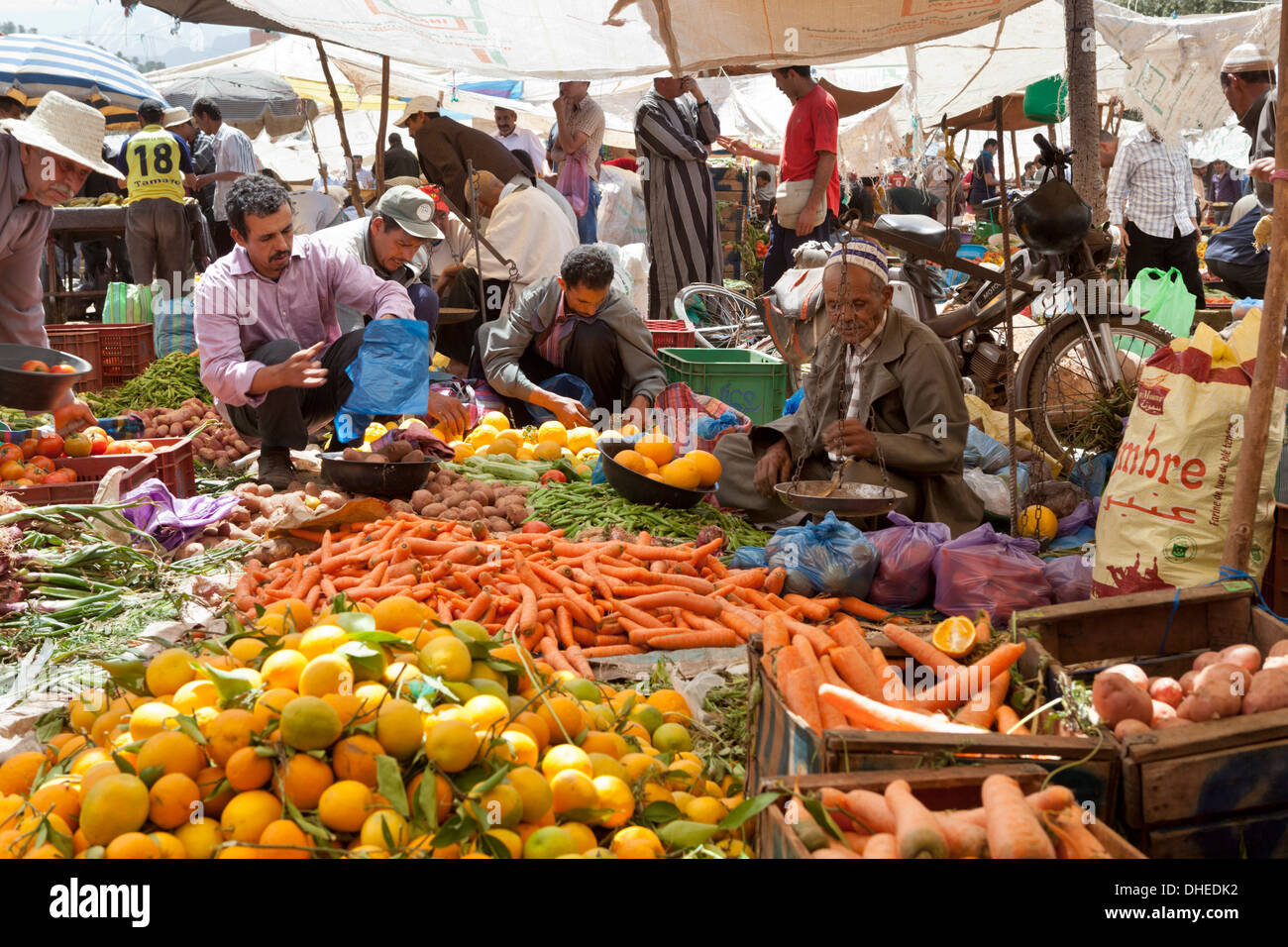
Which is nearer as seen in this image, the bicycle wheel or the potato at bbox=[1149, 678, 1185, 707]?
the potato at bbox=[1149, 678, 1185, 707]

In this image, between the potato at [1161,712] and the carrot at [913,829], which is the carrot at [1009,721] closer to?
the potato at [1161,712]

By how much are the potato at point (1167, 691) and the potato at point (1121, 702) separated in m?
0.13

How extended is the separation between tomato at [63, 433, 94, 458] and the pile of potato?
376 centimetres

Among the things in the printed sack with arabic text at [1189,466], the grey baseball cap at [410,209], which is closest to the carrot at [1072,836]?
the printed sack with arabic text at [1189,466]

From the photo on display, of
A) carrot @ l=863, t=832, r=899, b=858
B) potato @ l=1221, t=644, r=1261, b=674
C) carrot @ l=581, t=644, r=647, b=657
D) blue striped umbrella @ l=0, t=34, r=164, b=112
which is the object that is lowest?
carrot @ l=581, t=644, r=647, b=657

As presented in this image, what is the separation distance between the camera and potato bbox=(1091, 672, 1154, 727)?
1.92 metres

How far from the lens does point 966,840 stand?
152 cm

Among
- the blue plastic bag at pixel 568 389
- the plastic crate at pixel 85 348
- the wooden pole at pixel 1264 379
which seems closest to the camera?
the wooden pole at pixel 1264 379

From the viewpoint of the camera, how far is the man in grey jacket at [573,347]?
5352 mm

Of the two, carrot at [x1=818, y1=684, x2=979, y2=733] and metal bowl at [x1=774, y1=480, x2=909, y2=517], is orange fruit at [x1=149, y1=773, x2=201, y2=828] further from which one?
metal bowl at [x1=774, y1=480, x2=909, y2=517]

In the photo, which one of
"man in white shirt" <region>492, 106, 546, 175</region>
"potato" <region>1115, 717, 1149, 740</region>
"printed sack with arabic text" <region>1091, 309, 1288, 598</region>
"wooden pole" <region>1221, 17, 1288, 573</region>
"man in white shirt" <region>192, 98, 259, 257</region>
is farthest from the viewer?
"man in white shirt" <region>192, 98, 259, 257</region>

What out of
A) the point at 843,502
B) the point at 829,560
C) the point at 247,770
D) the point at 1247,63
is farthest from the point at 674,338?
the point at 247,770

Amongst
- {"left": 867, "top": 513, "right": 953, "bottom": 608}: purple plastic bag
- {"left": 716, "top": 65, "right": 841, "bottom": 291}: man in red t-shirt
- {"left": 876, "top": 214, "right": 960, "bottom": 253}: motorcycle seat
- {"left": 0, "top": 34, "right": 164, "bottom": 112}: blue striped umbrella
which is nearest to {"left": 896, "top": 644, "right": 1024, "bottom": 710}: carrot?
{"left": 867, "top": 513, "right": 953, "bottom": 608}: purple plastic bag
